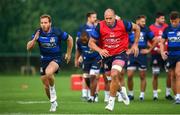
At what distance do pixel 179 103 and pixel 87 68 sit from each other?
3482 mm

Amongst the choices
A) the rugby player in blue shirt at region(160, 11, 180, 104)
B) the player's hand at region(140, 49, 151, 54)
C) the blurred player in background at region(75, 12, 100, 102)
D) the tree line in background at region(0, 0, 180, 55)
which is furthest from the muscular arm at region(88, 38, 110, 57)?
the tree line in background at region(0, 0, 180, 55)

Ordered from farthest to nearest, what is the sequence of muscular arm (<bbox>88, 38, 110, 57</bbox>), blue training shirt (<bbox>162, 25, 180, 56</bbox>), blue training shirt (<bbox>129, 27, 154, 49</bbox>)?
1. blue training shirt (<bbox>129, 27, 154, 49</bbox>)
2. blue training shirt (<bbox>162, 25, 180, 56</bbox>)
3. muscular arm (<bbox>88, 38, 110, 57</bbox>)

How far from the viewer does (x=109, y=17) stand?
1761 cm

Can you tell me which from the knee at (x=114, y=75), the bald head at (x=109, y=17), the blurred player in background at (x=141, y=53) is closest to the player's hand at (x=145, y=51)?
the blurred player in background at (x=141, y=53)

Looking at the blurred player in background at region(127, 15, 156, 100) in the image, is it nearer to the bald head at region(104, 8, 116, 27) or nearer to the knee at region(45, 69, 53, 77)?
the bald head at region(104, 8, 116, 27)

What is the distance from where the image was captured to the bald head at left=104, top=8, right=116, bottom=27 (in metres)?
17.5

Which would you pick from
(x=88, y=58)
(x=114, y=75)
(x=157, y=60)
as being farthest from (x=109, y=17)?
(x=157, y=60)

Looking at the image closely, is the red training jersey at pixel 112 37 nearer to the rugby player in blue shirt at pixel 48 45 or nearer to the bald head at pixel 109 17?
the bald head at pixel 109 17

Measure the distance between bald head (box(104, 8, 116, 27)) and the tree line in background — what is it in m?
43.0

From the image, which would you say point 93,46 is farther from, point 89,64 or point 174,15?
point 89,64

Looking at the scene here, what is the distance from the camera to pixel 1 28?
6400cm

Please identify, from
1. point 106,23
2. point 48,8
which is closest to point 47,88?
point 106,23

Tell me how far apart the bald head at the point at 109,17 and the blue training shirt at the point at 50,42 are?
3.81 ft

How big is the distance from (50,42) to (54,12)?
49215 mm
